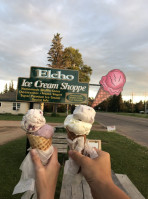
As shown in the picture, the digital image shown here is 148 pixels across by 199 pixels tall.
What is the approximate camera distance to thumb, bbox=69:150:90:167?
4.84ft

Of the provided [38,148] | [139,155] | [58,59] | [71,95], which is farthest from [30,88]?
[58,59]

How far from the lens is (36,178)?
60.9 inches

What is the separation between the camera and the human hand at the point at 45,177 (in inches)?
59.0

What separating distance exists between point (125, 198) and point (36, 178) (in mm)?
805

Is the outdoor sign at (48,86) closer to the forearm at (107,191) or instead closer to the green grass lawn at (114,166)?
the green grass lawn at (114,166)

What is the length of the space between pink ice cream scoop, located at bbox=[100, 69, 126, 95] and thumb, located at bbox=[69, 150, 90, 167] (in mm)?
2308

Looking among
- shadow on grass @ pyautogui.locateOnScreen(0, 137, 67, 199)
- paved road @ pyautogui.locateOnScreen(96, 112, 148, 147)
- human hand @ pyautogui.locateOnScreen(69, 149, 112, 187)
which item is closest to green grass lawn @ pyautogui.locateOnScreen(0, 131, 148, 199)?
shadow on grass @ pyautogui.locateOnScreen(0, 137, 67, 199)

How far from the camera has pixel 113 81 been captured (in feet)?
11.7

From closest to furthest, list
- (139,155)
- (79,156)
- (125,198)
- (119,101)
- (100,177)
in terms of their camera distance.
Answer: (125,198) → (100,177) → (79,156) → (139,155) → (119,101)

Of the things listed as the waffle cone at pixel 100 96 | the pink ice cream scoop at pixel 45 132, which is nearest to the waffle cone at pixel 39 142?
the pink ice cream scoop at pixel 45 132

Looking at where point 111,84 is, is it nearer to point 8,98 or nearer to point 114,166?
point 114,166

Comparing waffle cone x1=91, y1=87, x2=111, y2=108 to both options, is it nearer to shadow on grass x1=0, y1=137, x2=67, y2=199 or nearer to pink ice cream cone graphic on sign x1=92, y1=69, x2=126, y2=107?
pink ice cream cone graphic on sign x1=92, y1=69, x2=126, y2=107

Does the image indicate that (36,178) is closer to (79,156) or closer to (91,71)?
(79,156)

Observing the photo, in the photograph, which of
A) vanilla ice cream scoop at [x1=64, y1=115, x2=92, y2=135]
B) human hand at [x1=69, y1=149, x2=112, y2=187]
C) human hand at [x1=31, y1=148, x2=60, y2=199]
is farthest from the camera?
vanilla ice cream scoop at [x1=64, y1=115, x2=92, y2=135]
